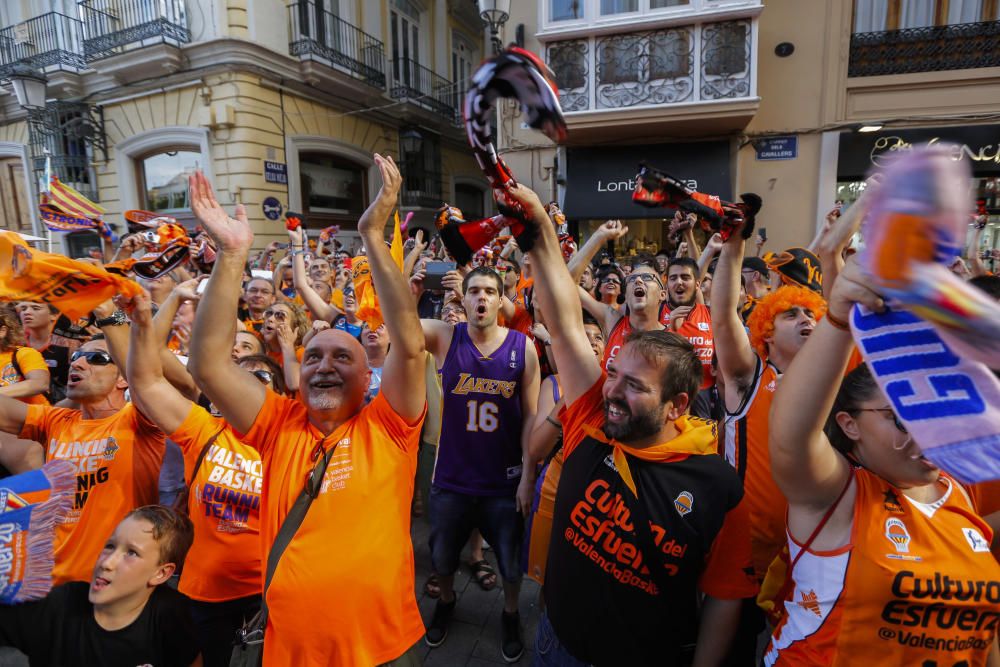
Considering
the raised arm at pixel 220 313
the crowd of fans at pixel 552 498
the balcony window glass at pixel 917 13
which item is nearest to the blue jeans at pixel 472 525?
the crowd of fans at pixel 552 498

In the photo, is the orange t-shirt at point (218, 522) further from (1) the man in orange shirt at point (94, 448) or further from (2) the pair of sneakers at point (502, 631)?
(2) the pair of sneakers at point (502, 631)

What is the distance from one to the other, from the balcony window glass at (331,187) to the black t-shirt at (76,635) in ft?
41.2

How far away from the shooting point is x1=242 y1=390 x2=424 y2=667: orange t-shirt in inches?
69.2

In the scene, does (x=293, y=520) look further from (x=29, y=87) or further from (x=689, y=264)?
(x=29, y=87)

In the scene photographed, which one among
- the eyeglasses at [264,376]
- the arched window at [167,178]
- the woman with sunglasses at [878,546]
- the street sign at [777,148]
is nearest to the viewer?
the woman with sunglasses at [878,546]

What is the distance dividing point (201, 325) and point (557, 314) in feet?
4.23

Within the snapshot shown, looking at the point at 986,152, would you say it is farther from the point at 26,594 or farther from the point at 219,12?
the point at 219,12

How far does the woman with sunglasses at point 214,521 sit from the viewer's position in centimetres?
228

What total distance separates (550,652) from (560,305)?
134 cm

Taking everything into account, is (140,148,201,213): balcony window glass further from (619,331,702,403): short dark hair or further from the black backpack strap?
(619,331,702,403): short dark hair

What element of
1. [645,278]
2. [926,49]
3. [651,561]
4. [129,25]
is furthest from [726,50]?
[129,25]

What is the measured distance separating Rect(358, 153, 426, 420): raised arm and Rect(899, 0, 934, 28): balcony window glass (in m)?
11.7

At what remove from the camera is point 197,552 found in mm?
2318

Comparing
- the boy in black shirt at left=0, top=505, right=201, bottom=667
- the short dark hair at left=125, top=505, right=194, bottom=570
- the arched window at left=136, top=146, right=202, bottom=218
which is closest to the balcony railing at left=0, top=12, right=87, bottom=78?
the arched window at left=136, top=146, right=202, bottom=218
